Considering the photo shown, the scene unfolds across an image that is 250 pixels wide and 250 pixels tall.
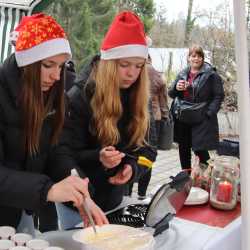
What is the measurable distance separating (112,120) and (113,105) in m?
0.05

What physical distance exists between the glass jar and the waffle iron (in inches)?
7.5

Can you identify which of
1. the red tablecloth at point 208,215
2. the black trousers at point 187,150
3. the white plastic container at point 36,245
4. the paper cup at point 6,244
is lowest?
the black trousers at point 187,150

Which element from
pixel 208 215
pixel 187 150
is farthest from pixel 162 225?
pixel 187 150

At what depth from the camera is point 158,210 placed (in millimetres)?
1187

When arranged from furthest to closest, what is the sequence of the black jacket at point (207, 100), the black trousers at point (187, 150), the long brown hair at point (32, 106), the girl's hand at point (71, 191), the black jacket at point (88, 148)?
the black trousers at point (187, 150)
the black jacket at point (207, 100)
the black jacket at point (88, 148)
the long brown hair at point (32, 106)
the girl's hand at point (71, 191)

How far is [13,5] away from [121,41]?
187cm

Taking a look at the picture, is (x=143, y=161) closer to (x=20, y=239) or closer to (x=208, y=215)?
(x=208, y=215)

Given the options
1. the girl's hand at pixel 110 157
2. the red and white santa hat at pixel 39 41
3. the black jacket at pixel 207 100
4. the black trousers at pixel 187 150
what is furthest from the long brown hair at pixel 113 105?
the black trousers at pixel 187 150

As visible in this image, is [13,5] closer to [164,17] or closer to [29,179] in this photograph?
[164,17]

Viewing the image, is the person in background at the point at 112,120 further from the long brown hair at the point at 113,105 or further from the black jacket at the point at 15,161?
the black jacket at the point at 15,161

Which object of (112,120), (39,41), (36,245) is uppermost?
(39,41)

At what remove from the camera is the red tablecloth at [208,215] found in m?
1.32

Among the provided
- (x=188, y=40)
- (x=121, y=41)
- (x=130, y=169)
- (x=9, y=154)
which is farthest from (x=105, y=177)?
(x=188, y=40)

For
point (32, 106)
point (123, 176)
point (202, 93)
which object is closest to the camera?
point (32, 106)
